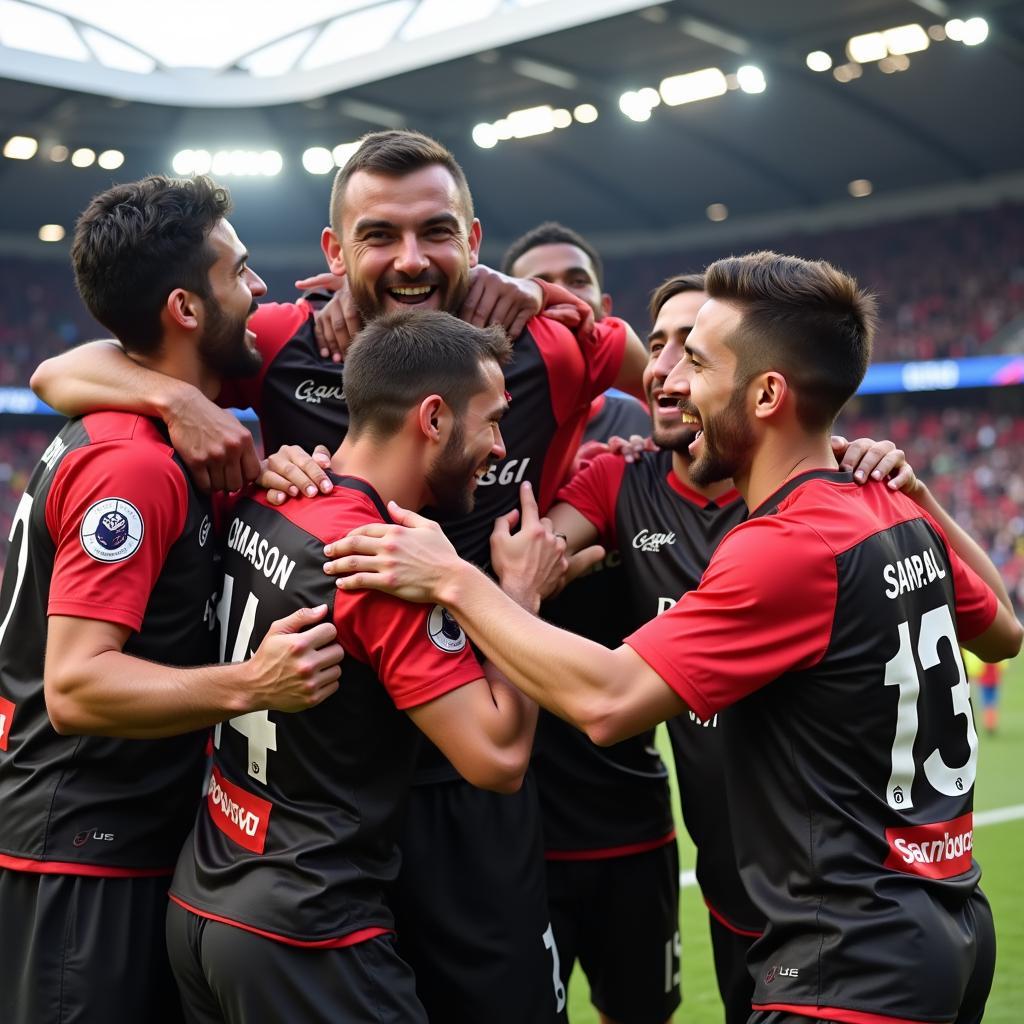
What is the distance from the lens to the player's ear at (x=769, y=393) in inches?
120

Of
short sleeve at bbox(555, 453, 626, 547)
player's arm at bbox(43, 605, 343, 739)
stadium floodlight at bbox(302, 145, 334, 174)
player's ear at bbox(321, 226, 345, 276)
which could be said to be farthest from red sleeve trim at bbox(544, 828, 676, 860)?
stadium floodlight at bbox(302, 145, 334, 174)

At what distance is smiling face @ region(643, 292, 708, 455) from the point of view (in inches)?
163

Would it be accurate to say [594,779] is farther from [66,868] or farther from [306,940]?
[66,868]

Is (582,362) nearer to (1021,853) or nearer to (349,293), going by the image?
(349,293)

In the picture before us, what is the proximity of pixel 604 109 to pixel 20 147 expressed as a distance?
13250mm

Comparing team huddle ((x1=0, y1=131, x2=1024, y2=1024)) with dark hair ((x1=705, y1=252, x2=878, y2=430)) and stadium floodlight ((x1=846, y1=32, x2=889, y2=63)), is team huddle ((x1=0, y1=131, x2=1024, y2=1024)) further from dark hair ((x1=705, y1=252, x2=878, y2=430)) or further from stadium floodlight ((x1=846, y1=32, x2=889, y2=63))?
stadium floodlight ((x1=846, y1=32, x2=889, y2=63))

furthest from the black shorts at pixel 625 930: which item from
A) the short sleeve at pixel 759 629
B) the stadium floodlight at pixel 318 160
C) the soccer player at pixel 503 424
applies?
the stadium floodlight at pixel 318 160

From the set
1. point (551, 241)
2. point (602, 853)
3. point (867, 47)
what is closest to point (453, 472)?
point (602, 853)

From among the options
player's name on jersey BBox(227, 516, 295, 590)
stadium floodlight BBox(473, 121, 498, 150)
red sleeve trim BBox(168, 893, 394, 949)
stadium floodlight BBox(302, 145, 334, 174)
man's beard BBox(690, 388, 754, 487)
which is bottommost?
red sleeve trim BBox(168, 893, 394, 949)

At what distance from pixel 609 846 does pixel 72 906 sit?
6.21ft

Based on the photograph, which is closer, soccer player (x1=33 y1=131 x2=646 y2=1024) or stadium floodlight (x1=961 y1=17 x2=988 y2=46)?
soccer player (x1=33 y1=131 x2=646 y2=1024)

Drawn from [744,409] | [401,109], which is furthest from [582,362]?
[401,109]

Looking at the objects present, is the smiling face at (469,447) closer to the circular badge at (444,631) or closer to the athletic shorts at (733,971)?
the circular badge at (444,631)

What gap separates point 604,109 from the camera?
27.2 metres
